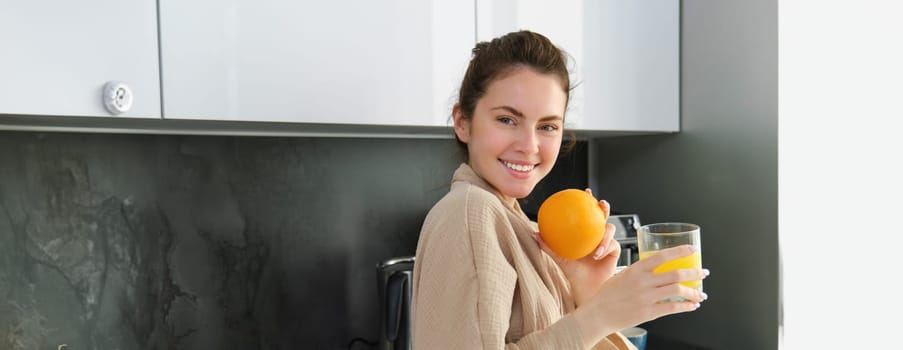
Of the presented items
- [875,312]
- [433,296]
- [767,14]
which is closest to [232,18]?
[433,296]

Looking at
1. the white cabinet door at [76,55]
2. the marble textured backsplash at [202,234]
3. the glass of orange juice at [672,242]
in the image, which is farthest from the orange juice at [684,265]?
the marble textured backsplash at [202,234]

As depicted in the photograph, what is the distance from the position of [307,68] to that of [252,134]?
36 centimetres

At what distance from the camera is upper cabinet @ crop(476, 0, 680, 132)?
1.39 metres

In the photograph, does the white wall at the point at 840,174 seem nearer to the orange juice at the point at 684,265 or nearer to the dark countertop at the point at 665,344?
the dark countertop at the point at 665,344

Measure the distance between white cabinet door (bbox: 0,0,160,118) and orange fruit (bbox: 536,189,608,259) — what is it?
58 centimetres

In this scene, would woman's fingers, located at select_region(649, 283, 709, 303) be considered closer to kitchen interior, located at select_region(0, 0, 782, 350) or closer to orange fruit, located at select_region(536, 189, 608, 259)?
orange fruit, located at select_region(536, 189, 608, 259)

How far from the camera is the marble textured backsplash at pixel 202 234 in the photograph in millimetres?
1203

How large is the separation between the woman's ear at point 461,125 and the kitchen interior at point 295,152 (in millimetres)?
270

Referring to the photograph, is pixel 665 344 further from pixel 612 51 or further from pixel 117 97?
pixel 117 97

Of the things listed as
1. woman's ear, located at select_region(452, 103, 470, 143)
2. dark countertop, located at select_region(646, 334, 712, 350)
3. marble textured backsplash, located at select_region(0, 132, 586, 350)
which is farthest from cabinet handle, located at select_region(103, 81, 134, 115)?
dark countertop, located at select_region(646, 334, 712, 350)

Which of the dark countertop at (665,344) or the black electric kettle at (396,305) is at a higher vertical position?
the black electric kettle at (396,305)

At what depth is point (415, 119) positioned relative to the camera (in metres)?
1.26

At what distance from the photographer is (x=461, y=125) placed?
963 mm

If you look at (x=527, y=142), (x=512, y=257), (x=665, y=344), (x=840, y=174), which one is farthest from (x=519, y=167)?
(x=665, y=344)
